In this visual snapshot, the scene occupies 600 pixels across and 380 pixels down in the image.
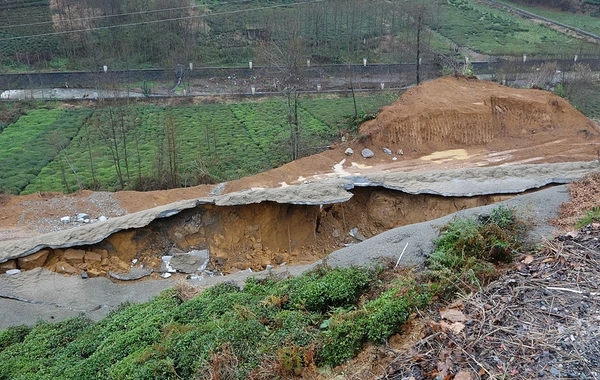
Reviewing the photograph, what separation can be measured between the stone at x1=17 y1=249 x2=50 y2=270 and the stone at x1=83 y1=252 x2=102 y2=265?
983 millimetres

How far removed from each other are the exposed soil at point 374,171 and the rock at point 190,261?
0.24 meters

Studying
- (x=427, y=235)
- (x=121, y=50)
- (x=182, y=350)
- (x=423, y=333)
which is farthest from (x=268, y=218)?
(x=121, y=50)

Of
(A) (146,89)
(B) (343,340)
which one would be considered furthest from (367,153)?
(A) (146,89)

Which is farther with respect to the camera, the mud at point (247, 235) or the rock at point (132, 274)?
the mud at point (247, 235)

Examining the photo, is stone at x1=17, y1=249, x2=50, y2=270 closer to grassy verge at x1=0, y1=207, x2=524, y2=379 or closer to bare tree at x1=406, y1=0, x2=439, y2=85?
grassy verge at x1=0, y1=207, x2=524, y2=379

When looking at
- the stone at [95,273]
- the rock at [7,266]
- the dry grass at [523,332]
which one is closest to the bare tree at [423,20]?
the stone at [95,273]

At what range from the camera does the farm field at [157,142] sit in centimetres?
1973

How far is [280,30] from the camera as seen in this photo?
3803cm

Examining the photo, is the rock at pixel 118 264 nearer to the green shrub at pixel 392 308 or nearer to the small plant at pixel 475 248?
the green shrub at pixel 392 308

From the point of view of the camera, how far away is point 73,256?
1243 cm

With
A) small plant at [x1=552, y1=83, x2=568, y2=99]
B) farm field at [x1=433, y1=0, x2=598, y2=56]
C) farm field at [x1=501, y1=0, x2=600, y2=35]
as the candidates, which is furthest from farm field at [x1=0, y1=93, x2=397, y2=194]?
farm field at [x1=501, y1=0, x2=600, y2=35]

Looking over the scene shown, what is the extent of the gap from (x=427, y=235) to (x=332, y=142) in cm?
1252

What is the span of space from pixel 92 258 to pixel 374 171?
919 cm

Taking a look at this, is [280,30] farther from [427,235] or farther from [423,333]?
[423,333]
